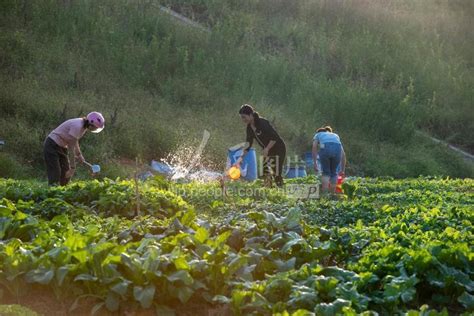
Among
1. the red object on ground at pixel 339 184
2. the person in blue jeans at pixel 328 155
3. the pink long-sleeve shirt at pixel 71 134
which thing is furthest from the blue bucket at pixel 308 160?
the pink long-sleeve shirt at pixel 71 134

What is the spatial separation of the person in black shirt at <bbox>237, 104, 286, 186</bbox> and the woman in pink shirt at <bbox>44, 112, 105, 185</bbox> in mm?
2438

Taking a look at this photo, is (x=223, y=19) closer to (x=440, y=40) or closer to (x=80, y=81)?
(x=80, y=81)

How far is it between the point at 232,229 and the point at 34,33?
16390 mm

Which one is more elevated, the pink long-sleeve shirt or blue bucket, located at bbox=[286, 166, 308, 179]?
the pink long-sleeve shirt

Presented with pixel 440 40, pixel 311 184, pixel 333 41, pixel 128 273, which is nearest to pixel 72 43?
pixel 311 184

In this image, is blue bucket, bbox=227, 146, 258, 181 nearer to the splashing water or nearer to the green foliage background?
the splashing water

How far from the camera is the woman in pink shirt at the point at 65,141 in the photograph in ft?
37.5

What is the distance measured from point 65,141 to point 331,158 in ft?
15.1

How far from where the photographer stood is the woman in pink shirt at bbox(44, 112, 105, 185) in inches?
450

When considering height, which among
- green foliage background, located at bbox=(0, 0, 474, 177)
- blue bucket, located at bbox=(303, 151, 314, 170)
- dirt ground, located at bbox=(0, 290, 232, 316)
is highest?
dirt ground, located at bbox=(0, 290, 232, 316)

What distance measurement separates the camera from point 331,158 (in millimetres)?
13125

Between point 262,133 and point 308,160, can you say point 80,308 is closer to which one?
→ point 262,133

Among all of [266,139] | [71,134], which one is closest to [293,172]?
[266,139]

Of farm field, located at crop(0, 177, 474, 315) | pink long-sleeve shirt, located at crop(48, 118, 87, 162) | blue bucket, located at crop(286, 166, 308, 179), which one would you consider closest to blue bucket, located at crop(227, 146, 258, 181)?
blue bucket, located at crop(286, 166, 308, 179)
